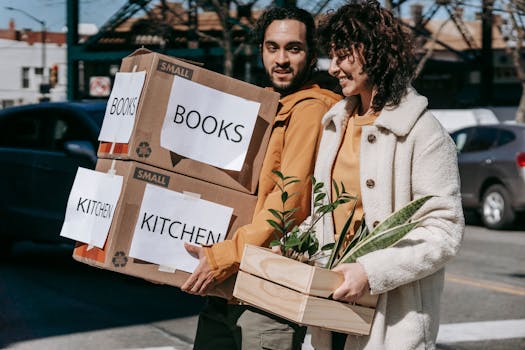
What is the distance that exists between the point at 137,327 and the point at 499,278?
448cm

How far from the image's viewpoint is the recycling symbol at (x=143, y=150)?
335 centimetres

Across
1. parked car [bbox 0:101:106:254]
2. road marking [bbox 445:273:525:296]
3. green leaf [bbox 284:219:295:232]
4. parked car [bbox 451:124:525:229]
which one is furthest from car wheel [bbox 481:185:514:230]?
green leaf [bbox 284:219:295:232]

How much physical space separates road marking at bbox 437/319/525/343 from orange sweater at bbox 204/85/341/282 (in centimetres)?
403

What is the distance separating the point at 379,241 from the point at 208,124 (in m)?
0.85

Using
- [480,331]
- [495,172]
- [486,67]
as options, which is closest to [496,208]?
[495,172]

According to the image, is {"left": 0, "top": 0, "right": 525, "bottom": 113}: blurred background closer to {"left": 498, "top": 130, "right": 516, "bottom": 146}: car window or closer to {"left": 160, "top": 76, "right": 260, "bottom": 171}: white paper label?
{"left": 498, "top": 130, "right": 516, "bottom": 146}: car window

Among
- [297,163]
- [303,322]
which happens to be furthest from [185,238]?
[303,322]

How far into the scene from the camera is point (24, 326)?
741cm

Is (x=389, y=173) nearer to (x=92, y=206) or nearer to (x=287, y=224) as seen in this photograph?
(x=287, y=224)

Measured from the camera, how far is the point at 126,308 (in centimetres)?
812

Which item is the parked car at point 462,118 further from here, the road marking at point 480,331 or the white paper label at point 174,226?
the white paper label at point 174,226

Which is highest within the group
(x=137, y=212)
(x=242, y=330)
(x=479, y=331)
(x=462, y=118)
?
(x=137, y=212)

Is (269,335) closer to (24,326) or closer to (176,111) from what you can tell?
(176,111)

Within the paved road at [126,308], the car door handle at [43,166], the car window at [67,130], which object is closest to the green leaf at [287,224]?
the paved road at [126,308]
